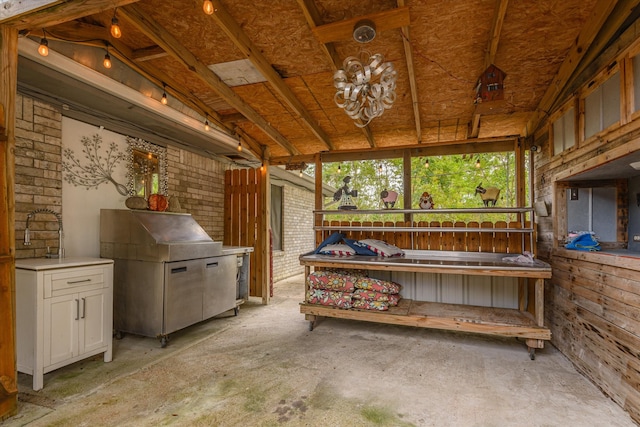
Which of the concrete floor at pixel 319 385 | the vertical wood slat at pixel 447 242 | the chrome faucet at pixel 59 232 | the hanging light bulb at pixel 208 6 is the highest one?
the hanging light bulb at pixel 208 6

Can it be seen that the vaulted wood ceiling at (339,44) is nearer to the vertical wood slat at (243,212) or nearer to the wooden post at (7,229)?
the wooden post at (7,229)

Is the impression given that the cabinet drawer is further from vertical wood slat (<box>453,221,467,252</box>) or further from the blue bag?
the blue bag

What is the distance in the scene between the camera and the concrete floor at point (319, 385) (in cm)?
222

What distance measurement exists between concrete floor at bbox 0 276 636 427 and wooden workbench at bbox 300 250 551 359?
27 cm

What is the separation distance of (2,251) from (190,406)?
1.76 metres

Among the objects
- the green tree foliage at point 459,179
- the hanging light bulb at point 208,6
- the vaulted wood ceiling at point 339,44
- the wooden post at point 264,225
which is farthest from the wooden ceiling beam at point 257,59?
Answer: the green tree foliage at point 459,179

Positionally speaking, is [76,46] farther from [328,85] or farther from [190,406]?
[190,406]

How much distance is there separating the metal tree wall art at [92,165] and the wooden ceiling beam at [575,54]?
16.9 ft

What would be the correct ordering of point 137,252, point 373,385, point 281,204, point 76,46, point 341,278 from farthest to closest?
point 281,204 → point 341,278 → point 137,252 → point 76,46 → point 373,385

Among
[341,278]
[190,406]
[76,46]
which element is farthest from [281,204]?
[190,406]

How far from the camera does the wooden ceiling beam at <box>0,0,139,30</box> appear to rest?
6.84ft

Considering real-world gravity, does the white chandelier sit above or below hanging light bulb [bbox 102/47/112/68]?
below

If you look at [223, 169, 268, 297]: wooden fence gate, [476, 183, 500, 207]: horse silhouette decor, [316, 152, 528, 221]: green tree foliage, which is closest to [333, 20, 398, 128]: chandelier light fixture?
[476, 183, 500, 207]: horse silhouette decor

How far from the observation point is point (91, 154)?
3.73 metres
